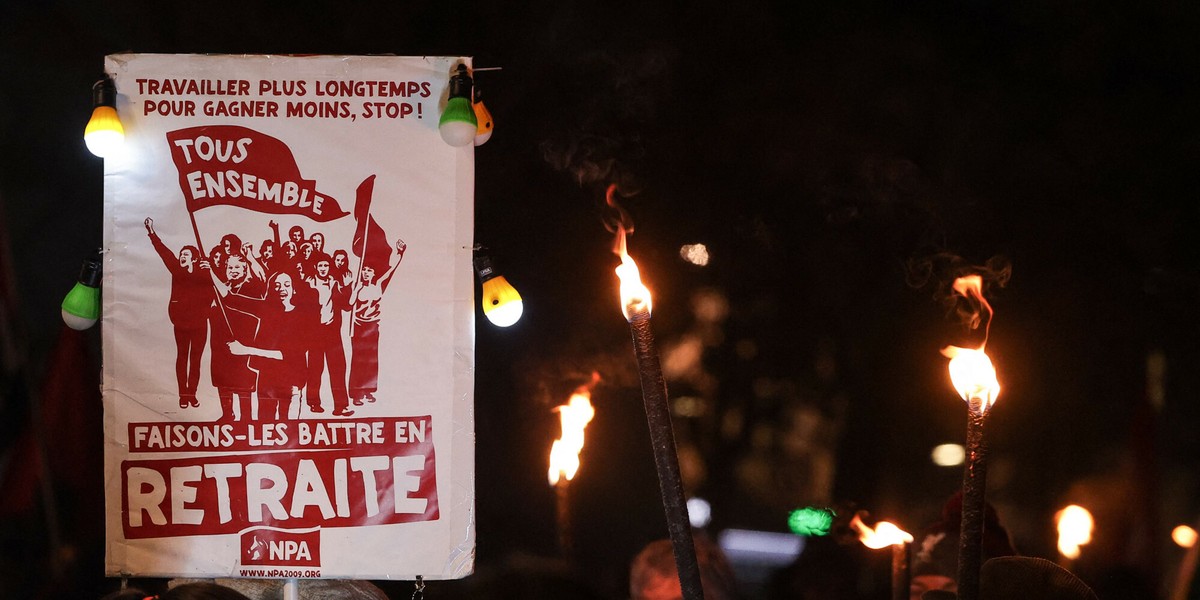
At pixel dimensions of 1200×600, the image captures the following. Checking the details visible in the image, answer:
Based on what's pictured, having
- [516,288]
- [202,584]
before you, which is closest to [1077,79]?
[516,288]

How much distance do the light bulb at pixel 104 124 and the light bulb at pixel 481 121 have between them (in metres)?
Result: 1.14

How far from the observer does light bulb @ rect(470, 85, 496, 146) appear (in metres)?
2.67

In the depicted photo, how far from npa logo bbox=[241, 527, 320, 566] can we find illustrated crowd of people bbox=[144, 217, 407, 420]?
1.27 ft

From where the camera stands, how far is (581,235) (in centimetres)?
283

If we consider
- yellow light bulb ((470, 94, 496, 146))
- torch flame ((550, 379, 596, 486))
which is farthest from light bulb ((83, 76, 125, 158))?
torch flame ((550, 379, 596, 486))

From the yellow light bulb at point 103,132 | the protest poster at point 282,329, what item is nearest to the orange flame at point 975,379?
the protest poster at point 282,329

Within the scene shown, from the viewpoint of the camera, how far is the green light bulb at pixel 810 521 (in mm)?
2768

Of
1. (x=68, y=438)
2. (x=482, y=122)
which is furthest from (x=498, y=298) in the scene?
(x=68, y=438)

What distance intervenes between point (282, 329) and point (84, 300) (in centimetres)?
64

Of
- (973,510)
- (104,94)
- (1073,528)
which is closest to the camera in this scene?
(973,510)

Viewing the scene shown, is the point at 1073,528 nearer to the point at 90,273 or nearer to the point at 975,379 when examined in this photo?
the point at 975,379

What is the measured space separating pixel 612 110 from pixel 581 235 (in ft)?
1.48

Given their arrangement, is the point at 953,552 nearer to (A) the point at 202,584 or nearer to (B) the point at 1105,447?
(B) the point at 1105,447

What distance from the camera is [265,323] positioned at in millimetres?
2654
